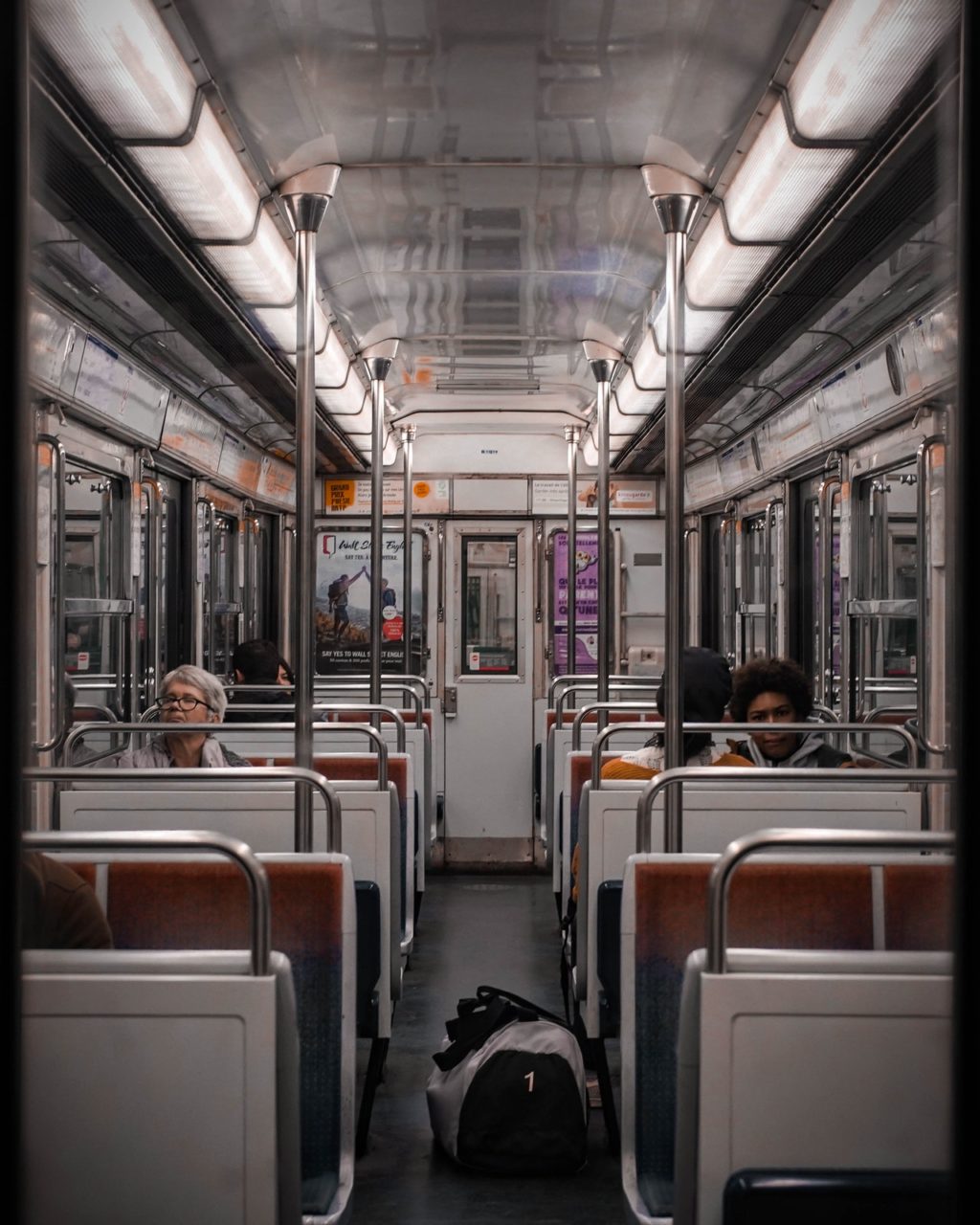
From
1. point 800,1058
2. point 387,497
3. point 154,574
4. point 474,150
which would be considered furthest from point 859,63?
point 387,497

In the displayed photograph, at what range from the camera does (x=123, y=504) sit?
5.25 metres

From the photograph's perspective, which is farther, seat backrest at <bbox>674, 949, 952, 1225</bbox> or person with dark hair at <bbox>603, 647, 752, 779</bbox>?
person with dark hair at <bbox>603, 647, 752, 779</bbox>

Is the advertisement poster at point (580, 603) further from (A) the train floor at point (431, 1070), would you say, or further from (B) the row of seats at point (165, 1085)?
(B) the row of seats at point (165, 1085)

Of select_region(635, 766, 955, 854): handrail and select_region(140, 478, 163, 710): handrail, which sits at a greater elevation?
select_region(140, 478, 163, 710): handrail

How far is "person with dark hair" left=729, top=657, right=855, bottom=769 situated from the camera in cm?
414

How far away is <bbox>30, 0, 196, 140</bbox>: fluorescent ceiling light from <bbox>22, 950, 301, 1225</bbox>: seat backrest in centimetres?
161

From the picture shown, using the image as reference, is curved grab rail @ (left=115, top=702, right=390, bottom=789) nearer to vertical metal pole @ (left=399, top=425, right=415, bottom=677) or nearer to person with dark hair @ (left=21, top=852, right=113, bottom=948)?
person with dark hair @ (left=21, top=852, right=113, bottom=948)

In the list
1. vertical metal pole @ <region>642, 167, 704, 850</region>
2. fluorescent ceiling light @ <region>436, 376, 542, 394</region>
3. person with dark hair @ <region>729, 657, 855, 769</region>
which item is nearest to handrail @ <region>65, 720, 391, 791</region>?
vertical metal pole @ <region>642, 167, 704, 850</region>

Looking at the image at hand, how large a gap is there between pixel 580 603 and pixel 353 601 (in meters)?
1.66

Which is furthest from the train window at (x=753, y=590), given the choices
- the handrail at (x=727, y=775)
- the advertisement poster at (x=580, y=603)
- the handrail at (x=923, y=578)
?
the handrail at (x=727, y=775)

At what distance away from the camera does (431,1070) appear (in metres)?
4.61

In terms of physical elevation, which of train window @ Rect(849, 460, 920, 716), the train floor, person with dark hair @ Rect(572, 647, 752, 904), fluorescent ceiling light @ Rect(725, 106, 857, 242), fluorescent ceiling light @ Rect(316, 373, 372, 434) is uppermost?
fluorescent ceiling light @ Rect(316, 373, 372, 434)

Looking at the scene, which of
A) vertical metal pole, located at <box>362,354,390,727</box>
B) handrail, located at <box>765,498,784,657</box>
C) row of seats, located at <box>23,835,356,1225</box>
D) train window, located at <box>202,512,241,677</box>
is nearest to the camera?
row of seats, located at <box>23,835,356,1225</box>

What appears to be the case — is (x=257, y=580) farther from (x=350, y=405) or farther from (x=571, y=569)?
(x=571, y=569)
